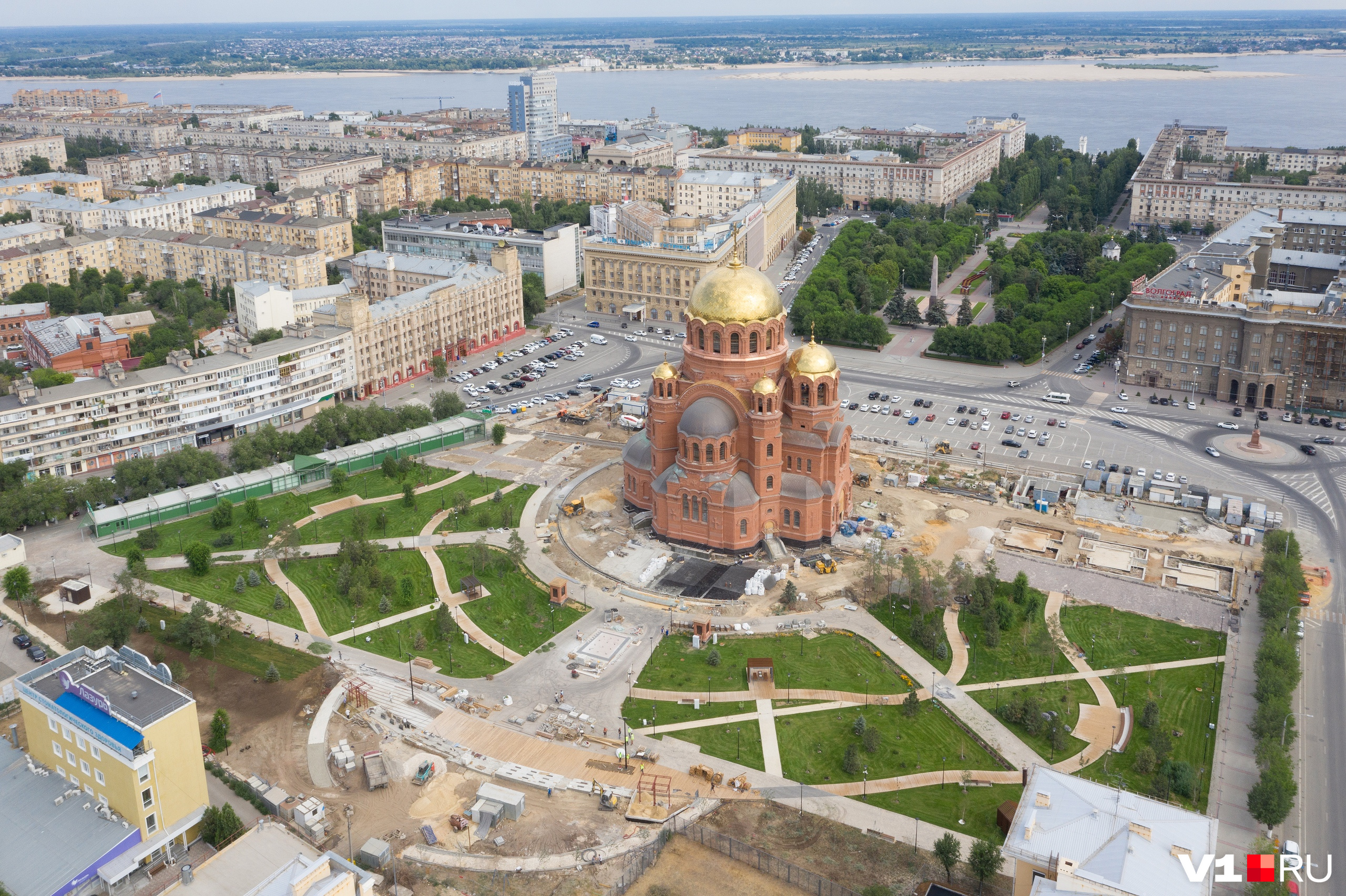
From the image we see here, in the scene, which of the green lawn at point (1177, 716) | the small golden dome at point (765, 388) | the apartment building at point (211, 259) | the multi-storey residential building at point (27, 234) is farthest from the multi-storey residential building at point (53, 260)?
the green lawn at point (1177, 716)

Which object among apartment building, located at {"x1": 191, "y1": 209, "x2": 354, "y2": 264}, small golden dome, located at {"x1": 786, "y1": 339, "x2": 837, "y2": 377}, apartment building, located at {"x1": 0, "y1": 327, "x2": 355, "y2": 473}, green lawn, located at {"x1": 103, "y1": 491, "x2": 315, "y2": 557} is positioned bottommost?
green lawn, located at {"x1": 103, "y1": 491, "x2": 315, "y2": 557}

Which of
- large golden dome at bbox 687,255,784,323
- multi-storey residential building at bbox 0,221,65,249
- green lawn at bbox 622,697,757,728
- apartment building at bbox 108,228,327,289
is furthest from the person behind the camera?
multi-storey residential building at bbox 0,221,65,249

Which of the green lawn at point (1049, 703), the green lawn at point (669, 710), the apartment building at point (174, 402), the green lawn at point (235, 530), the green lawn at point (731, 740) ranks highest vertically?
the apartment building at point (174, 402)

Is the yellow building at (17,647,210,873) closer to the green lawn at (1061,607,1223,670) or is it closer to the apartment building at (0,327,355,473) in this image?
the apartment building at (0,327,355,473)

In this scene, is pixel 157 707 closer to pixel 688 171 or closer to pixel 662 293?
pixel 662 293

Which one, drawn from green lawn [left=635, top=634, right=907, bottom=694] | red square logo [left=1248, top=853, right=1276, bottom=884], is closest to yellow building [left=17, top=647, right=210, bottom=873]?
green lawn [left=635, top=634, right=907, bottom=694]

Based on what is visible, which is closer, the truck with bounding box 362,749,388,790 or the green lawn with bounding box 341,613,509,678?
the truck with bounding box 362,749,388,790

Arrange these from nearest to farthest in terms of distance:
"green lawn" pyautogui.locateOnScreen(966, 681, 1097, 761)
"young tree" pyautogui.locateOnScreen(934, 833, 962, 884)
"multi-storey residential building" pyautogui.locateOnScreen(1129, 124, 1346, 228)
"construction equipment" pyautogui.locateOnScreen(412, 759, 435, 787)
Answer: "young tree" pyautogui.locateOnScreen(934, 833, 962, 884)
"construction equipment" pyautogui.locateOnScreen(412, 759, 435, 787)
"green lawn" pyautogui.locateOnScreen(966, 681, 1097, 761)
"multi-storey residential building" pyautogui.locateOnScreen(1129, 124, 1346, 228)

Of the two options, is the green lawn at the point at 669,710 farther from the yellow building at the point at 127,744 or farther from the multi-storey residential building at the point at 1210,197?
the multi-storey residential building at the point at 1210,197
